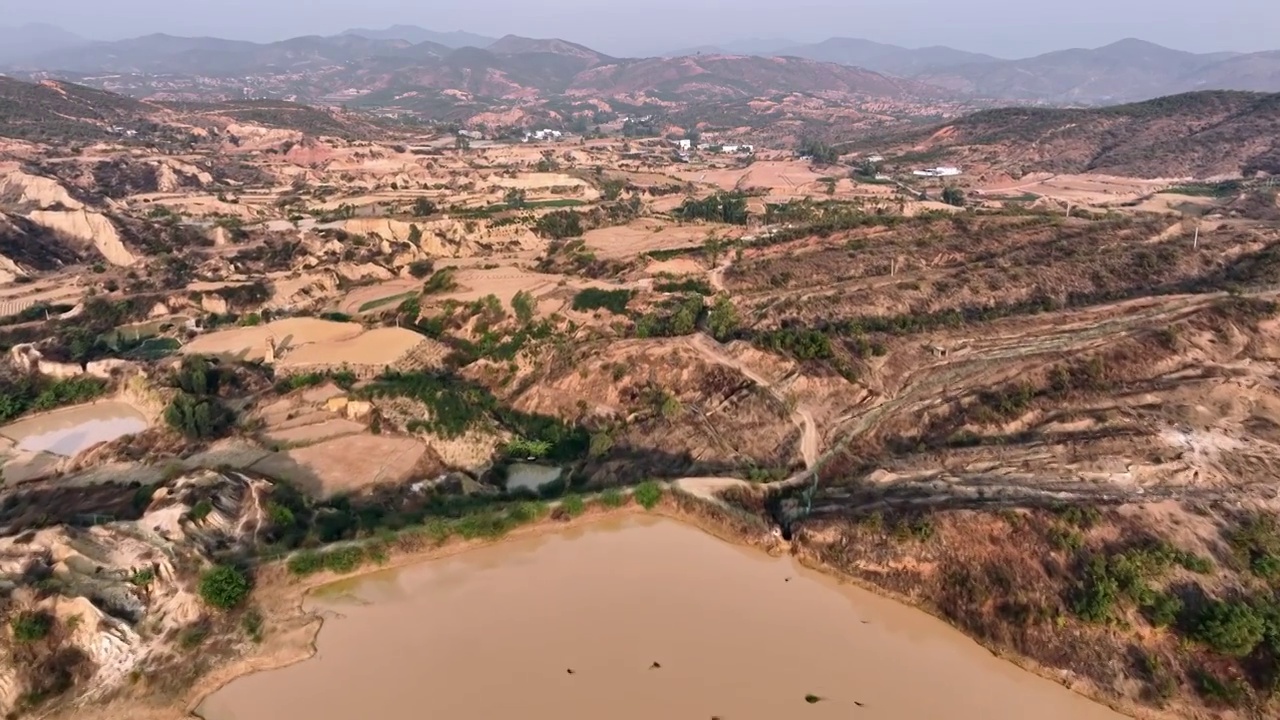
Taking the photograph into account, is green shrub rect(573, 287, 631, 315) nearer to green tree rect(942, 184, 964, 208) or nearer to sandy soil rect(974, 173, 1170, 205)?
green tree rect(942, 184, 964, 208)

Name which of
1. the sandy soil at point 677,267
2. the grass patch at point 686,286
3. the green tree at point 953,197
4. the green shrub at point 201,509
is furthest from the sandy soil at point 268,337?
the green tree at point 953,197

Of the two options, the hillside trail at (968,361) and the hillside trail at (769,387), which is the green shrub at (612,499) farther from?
the hillside trail at (769,387)

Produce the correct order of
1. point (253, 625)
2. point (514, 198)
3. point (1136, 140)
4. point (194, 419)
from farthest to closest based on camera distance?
point (1136, 140), point (514, 198), point (194, 419), point (253, 625)

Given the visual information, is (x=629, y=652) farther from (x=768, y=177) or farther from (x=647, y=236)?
(x=768, y=177)

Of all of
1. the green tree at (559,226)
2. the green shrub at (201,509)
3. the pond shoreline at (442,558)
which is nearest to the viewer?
the pond shoreline at (442,558)

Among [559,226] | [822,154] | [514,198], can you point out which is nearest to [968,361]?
[559,226]

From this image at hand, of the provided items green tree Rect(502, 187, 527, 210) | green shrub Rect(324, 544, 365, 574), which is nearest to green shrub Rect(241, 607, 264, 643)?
green shrub Rect(324, 544, 365, 574)

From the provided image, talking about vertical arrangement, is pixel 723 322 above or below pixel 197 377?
above
